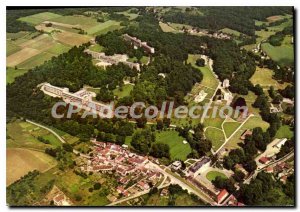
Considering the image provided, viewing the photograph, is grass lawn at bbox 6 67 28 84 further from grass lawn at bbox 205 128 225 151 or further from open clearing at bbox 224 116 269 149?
open clearing at bbox 224 116 269 149

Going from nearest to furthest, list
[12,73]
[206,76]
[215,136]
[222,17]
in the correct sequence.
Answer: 1. [215,136]
2. [12,73]
3. [206,76]
4. [222,17]

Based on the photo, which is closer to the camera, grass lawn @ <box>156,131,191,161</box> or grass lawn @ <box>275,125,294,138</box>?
grass lawn @ <box>156,131,191,161</box>

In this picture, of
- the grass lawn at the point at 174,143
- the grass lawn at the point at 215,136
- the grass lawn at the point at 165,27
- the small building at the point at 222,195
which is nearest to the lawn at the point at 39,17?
the grass lawn at the point at 165,27

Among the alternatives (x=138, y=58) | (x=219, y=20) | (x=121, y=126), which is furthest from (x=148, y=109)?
(x=219, y=20)

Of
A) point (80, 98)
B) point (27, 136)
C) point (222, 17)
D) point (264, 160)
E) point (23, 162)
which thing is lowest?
point (23, 162)

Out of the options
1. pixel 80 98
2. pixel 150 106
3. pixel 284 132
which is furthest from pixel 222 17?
pixel 80 98

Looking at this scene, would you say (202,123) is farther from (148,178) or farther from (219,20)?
(219,20)

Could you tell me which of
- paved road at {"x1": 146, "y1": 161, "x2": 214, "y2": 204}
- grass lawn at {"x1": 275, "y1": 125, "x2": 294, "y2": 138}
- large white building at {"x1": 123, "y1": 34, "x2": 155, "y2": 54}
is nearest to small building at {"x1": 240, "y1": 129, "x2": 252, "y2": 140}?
grass lawn at {"x1": 275, "y1": 125, "x2": 294, "y2": 138}

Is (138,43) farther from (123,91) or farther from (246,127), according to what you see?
(246,127)
